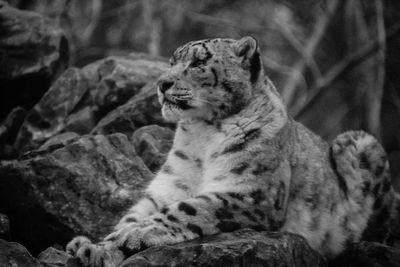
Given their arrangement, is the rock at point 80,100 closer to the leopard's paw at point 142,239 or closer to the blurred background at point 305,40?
the leopard's paw at point 142,239

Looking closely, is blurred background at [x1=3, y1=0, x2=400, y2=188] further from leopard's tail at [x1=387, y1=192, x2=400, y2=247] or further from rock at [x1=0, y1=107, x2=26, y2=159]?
leopard's tail at [x1=387, y1=192, x2=400, y2=247]

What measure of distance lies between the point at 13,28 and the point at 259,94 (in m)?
4.78

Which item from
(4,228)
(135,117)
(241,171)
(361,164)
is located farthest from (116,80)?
(241,171)

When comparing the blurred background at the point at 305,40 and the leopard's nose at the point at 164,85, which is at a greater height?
the leopard's nose at the point at 164,85

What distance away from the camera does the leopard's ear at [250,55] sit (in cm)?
794

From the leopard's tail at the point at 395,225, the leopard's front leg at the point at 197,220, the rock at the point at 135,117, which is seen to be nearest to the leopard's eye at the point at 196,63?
the leopard's front leg at the point at 197,220

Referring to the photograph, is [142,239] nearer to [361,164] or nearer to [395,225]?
[361,164]

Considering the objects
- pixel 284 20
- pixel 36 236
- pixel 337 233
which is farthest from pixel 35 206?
pixel 284 20

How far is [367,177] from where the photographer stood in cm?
856

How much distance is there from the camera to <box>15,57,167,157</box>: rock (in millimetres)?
10828

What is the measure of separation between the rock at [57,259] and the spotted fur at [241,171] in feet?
0.38

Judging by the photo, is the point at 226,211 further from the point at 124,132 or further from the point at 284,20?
the point at 284,20

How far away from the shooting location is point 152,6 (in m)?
20.1

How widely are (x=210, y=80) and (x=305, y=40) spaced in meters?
13.1
